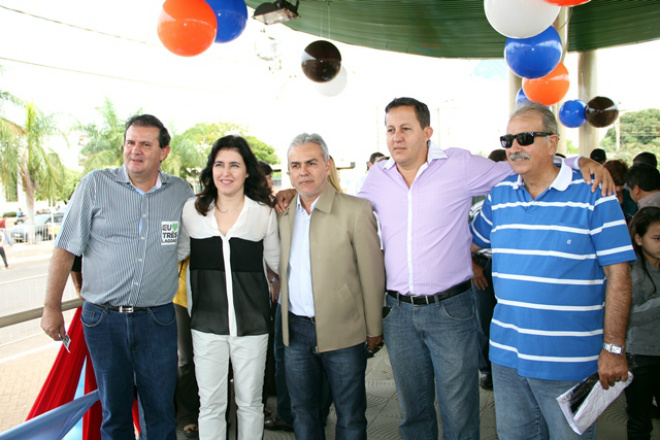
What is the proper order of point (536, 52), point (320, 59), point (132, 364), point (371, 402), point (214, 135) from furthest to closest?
point (214, 135), point (320, 59), point (536, 52), point (371, 402), point (132, 364)

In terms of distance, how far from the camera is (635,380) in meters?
2.72

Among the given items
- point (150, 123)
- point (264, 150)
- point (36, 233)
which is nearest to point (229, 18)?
point (150, 123)

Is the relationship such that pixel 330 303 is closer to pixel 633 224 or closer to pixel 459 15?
pixel 633 224

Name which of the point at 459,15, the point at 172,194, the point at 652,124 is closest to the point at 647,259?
the point at 172,194

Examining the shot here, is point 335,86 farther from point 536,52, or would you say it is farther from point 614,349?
point 614,349

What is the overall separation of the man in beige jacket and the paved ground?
922 millimetres

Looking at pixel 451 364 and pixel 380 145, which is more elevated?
pixel 380 145

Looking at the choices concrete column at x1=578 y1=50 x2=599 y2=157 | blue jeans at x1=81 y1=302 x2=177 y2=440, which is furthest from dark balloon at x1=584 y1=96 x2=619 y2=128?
blue jeans at x1=81 y1=302 x2=177 y2=440

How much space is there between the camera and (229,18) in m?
4.45

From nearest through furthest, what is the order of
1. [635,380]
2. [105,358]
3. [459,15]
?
[105,358], [635,380], [459,15]

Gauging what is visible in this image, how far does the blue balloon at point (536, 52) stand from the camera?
15.7 ft

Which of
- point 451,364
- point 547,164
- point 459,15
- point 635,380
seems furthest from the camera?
point 459,15

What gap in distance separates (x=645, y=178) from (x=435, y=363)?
295 centimetres

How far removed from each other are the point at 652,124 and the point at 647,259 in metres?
47.1
